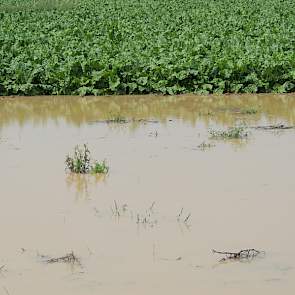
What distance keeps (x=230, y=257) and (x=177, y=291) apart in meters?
0.64

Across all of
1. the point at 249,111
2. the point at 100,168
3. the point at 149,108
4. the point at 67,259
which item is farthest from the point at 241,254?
the point at 149,108

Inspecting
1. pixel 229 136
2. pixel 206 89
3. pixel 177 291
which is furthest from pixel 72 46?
pixel 177 291

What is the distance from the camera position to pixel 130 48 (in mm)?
16078

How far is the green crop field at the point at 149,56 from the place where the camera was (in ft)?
44.2

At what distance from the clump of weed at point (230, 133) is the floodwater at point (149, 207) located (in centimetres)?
13

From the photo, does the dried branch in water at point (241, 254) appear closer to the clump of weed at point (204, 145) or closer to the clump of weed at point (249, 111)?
the clump of weed at point (204, 145)

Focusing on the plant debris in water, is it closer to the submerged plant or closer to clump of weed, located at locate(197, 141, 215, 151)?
clump of weed, located at locate(197, 141, 215, 151)

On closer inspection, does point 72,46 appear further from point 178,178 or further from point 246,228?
point 246,228

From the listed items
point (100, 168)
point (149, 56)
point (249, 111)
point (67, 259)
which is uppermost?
point (149, 56)

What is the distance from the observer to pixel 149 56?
48.4 feet

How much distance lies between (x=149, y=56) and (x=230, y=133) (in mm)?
5288

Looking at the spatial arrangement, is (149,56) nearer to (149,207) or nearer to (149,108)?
(149,108)

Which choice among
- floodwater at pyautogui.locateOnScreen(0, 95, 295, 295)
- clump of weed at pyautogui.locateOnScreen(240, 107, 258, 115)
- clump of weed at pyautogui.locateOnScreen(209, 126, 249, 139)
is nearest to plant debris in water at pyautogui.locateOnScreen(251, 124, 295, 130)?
floodwater at pyautogui.locateOnScreen(0, 95, 295, 295)

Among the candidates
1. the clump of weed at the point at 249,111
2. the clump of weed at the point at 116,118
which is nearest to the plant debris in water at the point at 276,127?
the clump of weed at the point at 249,111
